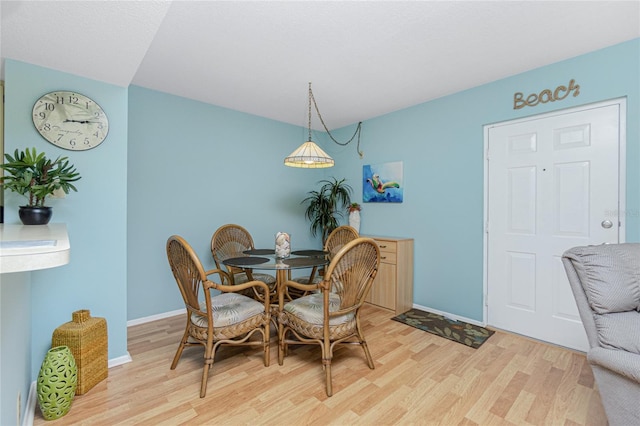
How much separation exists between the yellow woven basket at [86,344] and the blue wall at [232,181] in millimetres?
164

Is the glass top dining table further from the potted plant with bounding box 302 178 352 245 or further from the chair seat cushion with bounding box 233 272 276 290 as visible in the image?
the potted plant with bounding box 302 178 352 245

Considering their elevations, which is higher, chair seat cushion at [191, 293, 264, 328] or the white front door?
the white front door

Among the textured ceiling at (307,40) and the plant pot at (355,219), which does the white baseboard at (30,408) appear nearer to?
the textured ceiling at (307,40)

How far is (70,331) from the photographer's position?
1.79m

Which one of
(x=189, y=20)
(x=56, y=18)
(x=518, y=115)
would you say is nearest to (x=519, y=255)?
(x=518, y=115)

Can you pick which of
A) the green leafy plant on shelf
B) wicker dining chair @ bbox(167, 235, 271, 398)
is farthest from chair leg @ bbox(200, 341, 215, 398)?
the green leafy plant on shelf

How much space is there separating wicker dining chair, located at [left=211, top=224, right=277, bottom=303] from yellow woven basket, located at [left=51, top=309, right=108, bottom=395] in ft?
3.58

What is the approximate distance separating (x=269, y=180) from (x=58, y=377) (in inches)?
116

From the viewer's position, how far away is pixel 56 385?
1.57 m

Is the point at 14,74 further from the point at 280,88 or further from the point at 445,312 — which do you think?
the point at 445,312

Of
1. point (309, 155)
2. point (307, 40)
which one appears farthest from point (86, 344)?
point (307, 40)

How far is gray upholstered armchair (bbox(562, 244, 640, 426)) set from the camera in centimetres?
121

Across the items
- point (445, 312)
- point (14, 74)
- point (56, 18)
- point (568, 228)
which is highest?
point (56, 18)

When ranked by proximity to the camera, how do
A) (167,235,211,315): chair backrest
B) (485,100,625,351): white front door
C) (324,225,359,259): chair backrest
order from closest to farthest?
1. (167,235,211,315): chair backrest
2. (485,100,625,351): white front door
3. (324,225,359,259): chair backrest
